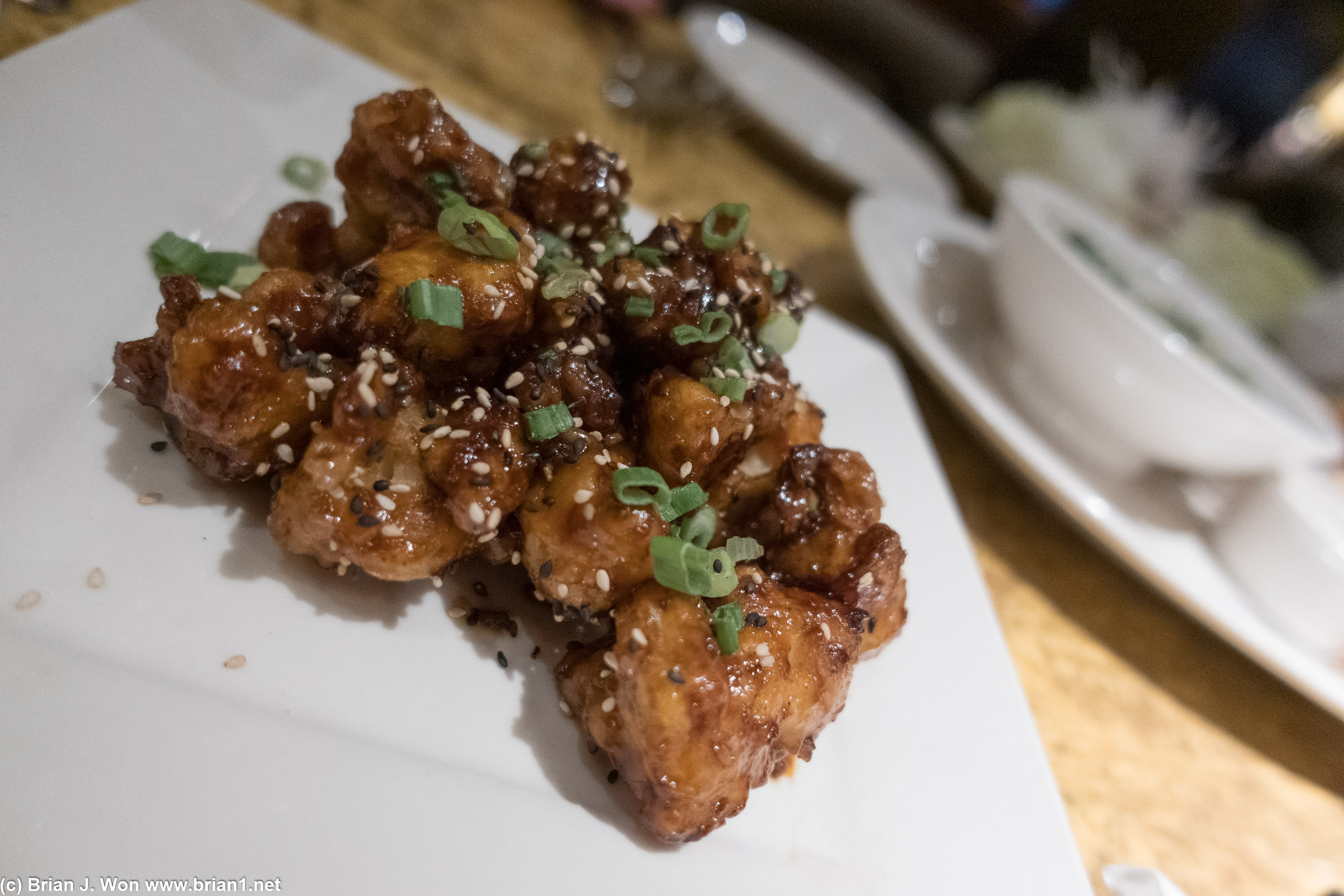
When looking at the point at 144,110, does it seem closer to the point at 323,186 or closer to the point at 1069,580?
the point at 323,186

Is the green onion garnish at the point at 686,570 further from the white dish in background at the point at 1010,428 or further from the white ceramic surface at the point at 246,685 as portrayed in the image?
the white dish in background at the point at 1010,428

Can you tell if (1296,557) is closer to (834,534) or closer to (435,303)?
(834,534)

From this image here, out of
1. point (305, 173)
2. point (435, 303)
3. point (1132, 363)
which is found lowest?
point (305, 173)

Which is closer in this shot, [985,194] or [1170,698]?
[1170,698]

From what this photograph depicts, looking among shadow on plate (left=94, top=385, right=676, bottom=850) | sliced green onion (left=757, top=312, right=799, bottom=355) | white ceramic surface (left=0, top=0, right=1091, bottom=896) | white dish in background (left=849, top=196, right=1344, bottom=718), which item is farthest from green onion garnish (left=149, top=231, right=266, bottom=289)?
white dish in background (left=849, top=196, right=1344, bottom=718)

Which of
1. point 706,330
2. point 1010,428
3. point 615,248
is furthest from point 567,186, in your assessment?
point 1010,428

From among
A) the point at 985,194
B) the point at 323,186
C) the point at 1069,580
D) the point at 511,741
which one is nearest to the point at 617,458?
the point at 511,741
